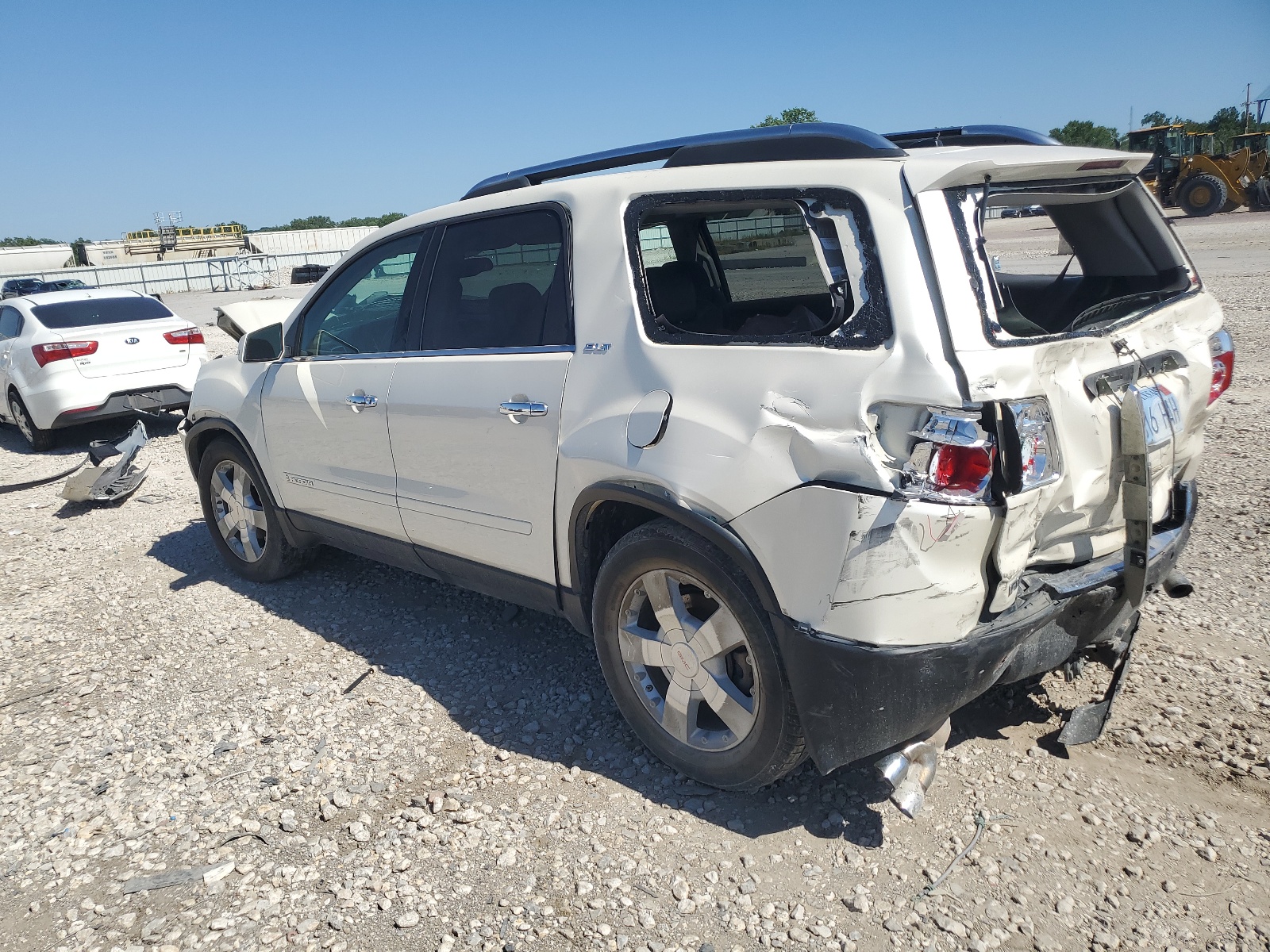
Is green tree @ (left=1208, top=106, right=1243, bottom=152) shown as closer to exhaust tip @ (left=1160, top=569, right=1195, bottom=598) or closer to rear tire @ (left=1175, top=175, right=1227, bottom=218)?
rear tire @ (left=1175, top=175, right=1227, bottom=218)

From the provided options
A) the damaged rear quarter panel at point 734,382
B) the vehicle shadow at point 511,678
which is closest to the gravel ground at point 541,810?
the vehicle shadow at point 511,678

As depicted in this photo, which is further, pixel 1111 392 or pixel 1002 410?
pixel 1111 392

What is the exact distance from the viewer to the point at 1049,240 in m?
24.3

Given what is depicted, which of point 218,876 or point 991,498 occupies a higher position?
point 991,498

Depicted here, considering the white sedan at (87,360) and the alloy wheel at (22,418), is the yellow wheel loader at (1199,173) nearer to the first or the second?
the white sedan at (87,360)

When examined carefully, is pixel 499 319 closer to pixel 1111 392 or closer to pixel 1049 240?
pixel 1111 392

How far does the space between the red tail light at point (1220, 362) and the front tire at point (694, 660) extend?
69.8 inches

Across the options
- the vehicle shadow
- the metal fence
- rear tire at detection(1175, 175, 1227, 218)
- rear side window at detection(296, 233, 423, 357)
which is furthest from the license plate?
the metal fence

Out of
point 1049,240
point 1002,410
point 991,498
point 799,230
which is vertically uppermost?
point 799,230

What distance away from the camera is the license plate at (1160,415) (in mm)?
2700

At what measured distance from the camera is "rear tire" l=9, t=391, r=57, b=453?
31.7 ft

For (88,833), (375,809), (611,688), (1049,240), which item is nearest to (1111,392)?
(611,688)

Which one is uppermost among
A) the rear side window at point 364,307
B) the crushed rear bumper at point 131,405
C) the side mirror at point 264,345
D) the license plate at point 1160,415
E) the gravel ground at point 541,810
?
the rear side window at point 364,307

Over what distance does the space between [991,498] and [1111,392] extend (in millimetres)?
589
